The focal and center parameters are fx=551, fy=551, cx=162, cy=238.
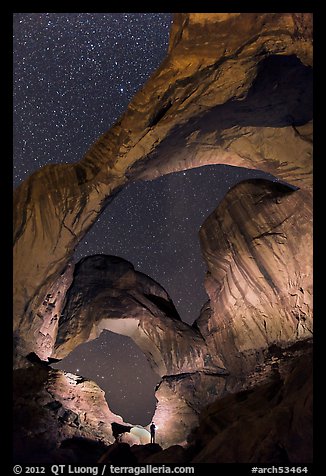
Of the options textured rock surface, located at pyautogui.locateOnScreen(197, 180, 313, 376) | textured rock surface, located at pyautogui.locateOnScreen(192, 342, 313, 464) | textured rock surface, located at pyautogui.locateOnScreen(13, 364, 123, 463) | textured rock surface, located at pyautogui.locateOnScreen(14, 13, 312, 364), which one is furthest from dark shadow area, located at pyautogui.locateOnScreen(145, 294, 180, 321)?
textured rock surface, located at pyautogui.locateOnScreen(192, 342, 313, 464)

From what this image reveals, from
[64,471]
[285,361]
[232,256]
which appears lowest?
[64,471]

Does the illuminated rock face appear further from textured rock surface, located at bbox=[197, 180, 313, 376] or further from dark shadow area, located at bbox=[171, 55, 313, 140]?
dark shadow area, located at bbox=[171, 55, 313, 140]

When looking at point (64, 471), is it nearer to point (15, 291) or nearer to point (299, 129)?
point (15, 291)

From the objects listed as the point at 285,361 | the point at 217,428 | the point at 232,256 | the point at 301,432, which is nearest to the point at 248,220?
the point at 232,256

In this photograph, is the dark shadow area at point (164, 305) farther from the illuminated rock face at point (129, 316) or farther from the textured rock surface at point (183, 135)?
the textured rock surface at point (183, 135)

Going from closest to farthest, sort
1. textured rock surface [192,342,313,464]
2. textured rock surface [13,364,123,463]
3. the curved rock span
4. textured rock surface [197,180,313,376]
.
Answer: textured rock surface [192,342,313,464] < textured rock surface [13,364,123,463] < the curved rock span < textured rock surface [197,180,313,376]

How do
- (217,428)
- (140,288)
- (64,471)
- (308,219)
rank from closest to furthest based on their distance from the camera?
(64,471) < (217,428) < (308,219) < (140,288)

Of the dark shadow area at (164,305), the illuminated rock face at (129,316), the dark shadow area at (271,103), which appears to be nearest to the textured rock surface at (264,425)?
the illuminated rock face at (129,316)
